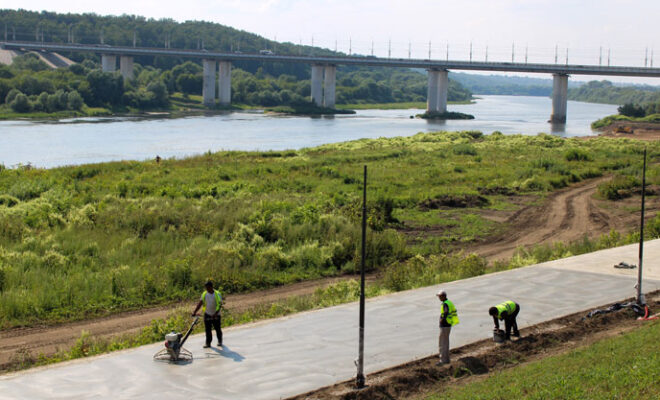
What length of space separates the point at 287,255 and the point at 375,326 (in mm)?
8530

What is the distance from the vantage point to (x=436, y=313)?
56.3 ft

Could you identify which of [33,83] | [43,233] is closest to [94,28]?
[33,83]

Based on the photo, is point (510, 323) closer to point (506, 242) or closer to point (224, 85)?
point (506, 242)

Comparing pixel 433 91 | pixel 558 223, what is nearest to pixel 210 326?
pixel 558 223

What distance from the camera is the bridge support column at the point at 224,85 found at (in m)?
141

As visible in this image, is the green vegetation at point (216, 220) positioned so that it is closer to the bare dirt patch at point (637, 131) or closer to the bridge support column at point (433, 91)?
the bare dirt patch at point (637, 131)

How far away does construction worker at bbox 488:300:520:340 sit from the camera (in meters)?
14.6

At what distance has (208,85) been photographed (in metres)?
139

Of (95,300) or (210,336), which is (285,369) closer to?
(210,336)

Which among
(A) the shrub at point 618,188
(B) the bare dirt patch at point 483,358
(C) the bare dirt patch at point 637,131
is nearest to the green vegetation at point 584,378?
(B) the bare dirt patch at point 483,358

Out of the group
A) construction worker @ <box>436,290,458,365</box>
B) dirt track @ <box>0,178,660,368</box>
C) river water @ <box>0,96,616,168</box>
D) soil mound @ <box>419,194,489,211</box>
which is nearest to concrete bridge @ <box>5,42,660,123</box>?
river water @ <box>0,96,616,168</box>

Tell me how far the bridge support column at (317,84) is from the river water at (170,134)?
19.0 meters

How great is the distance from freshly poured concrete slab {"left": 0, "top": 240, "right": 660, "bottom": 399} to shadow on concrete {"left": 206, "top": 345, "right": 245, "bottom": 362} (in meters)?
0.02

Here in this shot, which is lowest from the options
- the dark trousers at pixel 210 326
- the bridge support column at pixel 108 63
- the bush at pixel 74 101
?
the dark trousers at pixel 210 326
